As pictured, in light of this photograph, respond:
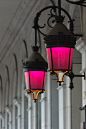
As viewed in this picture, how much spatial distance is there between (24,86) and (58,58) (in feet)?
56.2

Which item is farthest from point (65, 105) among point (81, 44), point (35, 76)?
point (35, 76)

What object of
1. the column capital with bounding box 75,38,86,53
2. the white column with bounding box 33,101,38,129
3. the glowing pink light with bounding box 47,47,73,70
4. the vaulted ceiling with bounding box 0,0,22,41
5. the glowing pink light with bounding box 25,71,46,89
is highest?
the vaulted ceiling with bounding box 0,0,22,41

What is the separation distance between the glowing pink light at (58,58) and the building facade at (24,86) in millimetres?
5230

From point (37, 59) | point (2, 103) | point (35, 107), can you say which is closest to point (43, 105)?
point (35, 107)

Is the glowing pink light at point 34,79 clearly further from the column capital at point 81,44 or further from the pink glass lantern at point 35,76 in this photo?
the column capital at point 81,44

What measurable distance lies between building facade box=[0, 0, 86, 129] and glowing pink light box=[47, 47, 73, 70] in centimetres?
523

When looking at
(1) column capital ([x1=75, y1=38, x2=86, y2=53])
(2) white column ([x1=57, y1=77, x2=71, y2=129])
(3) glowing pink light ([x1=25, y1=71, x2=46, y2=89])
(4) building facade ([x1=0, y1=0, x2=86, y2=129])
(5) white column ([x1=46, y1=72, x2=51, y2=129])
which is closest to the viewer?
(3) glowing pink light ([x1=25, y1=71, x2=46, y2=89])

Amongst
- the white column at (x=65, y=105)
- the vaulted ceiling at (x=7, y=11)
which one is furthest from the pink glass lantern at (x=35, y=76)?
the vaulted ceiling at (x=7, y=11)

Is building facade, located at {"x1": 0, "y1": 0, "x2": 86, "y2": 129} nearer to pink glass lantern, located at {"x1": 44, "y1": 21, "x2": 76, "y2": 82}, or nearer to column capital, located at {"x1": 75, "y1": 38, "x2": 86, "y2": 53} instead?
column capital, located at {"x1": 75, "y1": 38, "x2": 86, "y2": 53}

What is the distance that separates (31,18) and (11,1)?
1258 mm

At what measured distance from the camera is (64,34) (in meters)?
7.51

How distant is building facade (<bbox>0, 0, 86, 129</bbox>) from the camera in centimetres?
1533

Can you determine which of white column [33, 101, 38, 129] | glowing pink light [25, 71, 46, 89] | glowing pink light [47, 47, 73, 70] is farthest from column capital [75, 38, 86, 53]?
white column [33, 101, 38, 129]

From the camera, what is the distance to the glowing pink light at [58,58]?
736 centimetres
